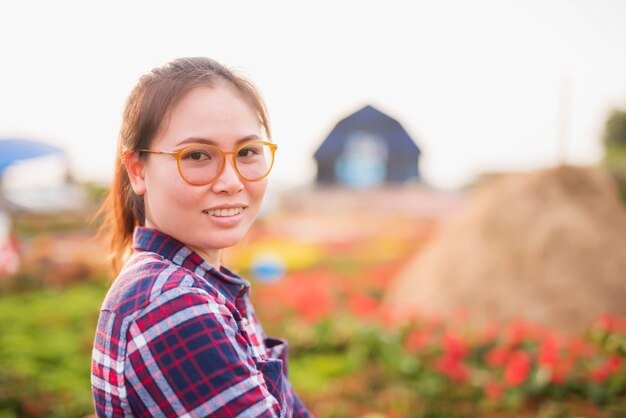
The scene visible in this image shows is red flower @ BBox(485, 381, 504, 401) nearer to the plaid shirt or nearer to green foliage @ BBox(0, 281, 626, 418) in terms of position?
green foliage @ BBox(0, 281, 626, 418)

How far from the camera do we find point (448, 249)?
A: 682 centimetres

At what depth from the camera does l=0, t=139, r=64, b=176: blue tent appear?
46.1 feet

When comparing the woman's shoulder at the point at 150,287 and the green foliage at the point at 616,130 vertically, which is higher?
the green foliage at the point at 616,130

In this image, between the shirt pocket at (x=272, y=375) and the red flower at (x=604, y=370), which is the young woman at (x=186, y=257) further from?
the red flower at (x=604, y=370)

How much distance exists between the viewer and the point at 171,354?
1.21 meters

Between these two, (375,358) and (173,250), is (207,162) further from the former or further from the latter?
(375,358)

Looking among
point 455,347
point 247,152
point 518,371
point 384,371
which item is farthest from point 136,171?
A: point 455,347

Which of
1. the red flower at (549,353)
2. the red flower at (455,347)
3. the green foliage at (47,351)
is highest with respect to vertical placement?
the red flower at (549,353)

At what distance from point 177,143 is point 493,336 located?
173 inches

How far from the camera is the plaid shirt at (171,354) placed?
1212mm

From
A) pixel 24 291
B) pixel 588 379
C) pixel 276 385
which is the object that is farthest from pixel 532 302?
pixel 24 291

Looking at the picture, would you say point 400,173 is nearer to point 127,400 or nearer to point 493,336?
point 493,336

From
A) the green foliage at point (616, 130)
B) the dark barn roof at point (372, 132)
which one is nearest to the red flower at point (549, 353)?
the dark barn roof at point (372, 132)

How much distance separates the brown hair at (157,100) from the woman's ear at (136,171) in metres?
0.02
